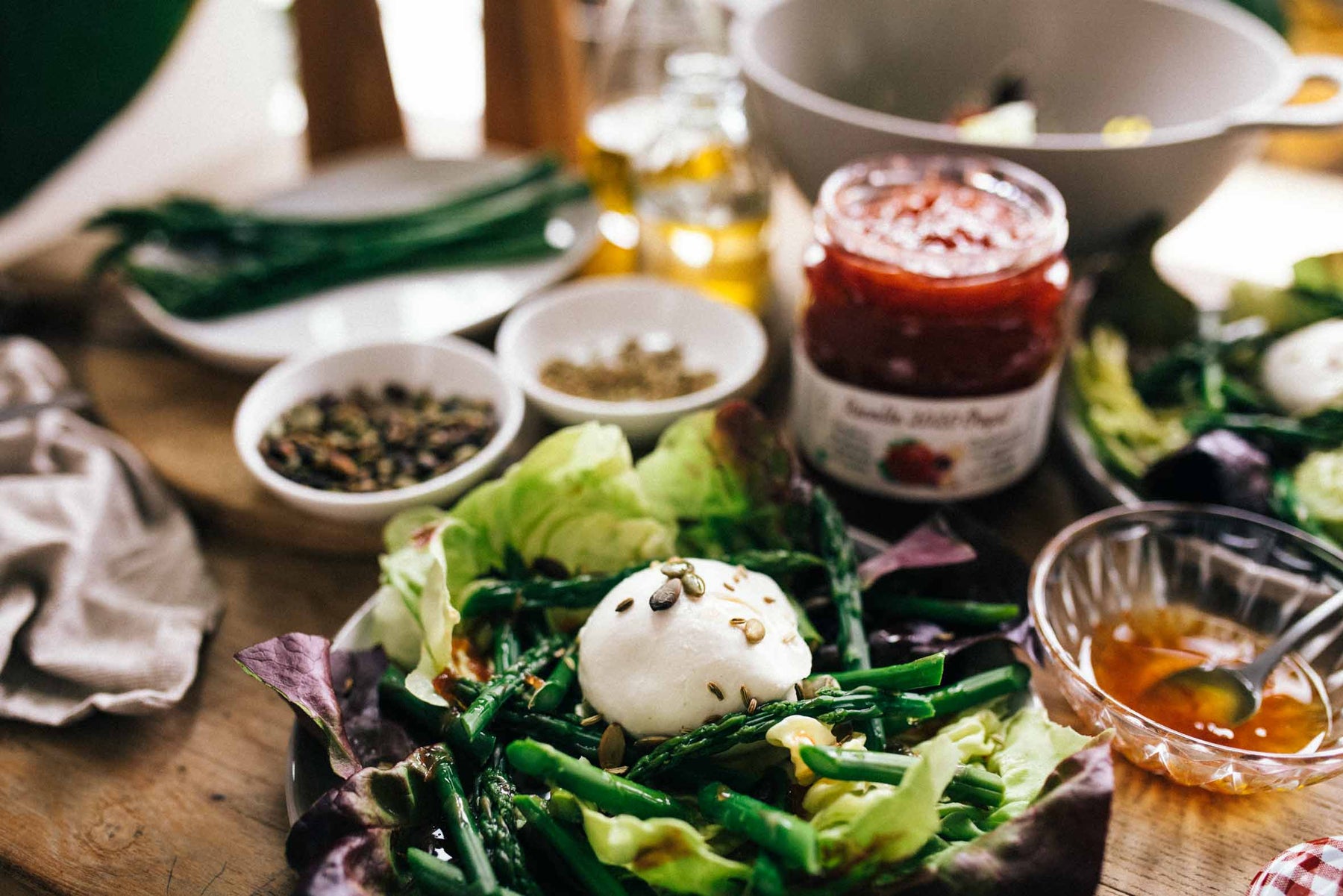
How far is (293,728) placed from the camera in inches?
49.0

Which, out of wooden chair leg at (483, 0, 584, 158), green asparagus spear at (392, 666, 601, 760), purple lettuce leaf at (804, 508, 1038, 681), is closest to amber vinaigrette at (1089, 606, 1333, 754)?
purple lettuce leaf at (804, 508, 1038, 681)

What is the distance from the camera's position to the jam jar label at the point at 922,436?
163 cm

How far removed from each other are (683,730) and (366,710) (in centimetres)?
41

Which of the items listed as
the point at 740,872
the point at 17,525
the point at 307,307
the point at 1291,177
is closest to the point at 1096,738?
the point at 740,872

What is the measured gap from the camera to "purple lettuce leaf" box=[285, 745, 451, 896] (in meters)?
1.02

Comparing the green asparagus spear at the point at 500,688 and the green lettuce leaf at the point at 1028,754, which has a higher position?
the green asparagus spear at the point at 500,688

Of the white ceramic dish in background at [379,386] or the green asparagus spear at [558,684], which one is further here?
the white ceramic dish in background at [379,386]

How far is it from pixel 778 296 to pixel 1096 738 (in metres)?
1.40

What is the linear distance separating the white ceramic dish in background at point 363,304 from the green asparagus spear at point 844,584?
3.02 ft

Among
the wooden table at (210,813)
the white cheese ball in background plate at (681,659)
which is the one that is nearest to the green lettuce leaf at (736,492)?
the white cheese ball in background plate at (681,659)

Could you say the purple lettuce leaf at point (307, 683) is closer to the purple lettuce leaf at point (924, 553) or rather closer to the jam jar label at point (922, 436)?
the purple lettuce leaf at point (924, 553)

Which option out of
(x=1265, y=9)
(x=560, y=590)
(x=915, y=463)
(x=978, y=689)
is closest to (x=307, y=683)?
(x=560, y=590)

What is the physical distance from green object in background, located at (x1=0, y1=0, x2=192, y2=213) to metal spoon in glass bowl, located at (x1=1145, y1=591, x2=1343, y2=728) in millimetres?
2378

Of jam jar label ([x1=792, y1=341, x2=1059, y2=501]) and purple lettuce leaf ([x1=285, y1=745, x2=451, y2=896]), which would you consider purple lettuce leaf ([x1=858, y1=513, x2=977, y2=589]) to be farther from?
purple lettuce leaf ([x1=285, y1=745, x2=451, y2=896])
